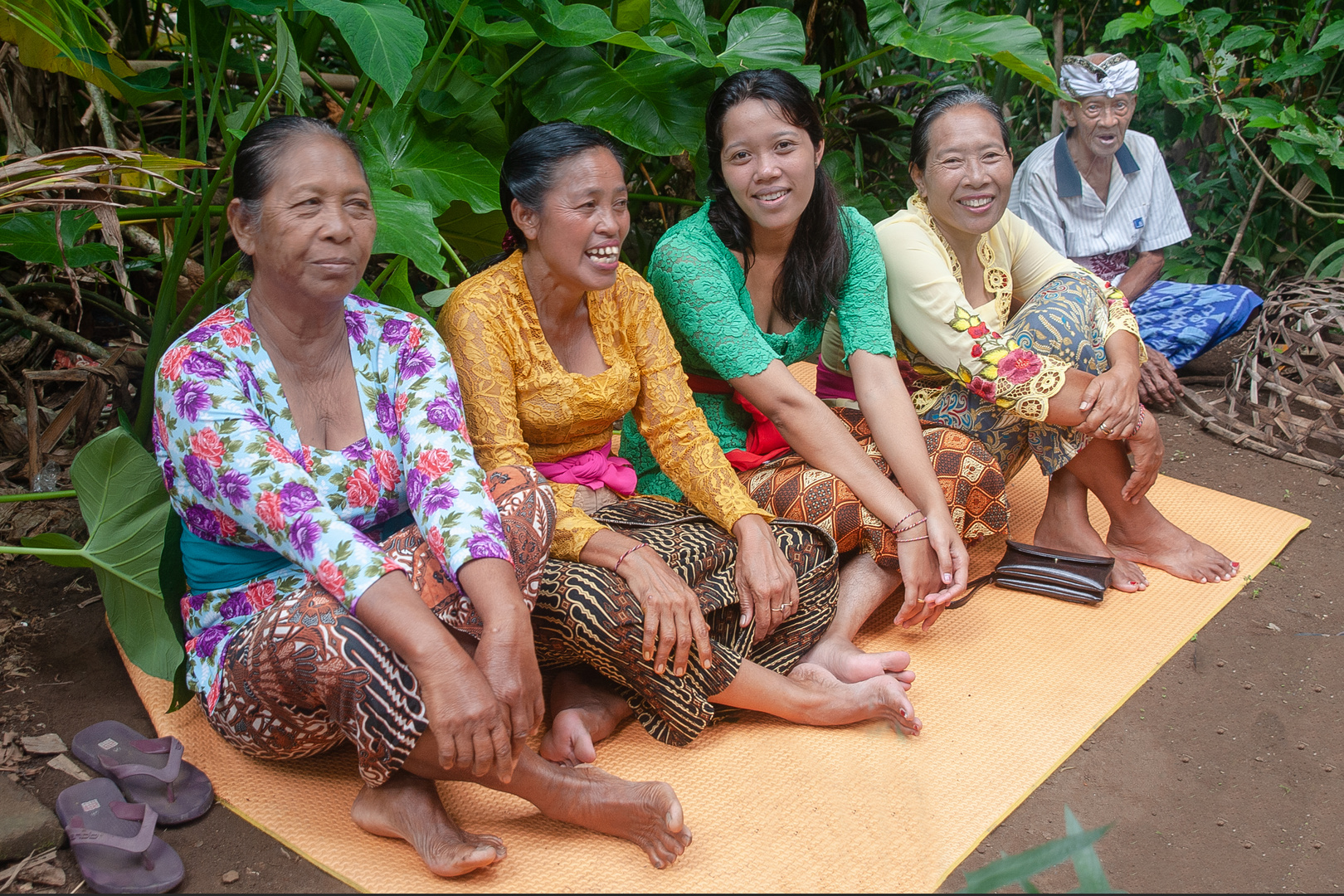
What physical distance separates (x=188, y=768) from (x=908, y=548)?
4.53 ft

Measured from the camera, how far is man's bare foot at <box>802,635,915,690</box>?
6.48 ft

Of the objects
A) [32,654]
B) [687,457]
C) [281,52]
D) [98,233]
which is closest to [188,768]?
[32,654]

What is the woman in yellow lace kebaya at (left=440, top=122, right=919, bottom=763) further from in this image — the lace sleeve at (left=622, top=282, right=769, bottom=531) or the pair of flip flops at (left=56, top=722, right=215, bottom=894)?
the pair of flip flops at (left=56, top=722, right=215, bottom=894)

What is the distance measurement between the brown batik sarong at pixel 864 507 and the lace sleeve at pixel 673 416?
15 centimetres

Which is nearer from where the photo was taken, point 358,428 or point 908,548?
point 358,428

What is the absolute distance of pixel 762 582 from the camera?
194 cm

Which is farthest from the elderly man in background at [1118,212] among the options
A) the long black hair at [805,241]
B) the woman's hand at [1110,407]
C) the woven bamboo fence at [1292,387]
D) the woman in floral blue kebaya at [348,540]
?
the woman in floral blue kebaya at [348,540]

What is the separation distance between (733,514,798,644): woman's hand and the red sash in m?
0.35

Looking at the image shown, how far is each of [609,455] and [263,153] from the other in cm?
89

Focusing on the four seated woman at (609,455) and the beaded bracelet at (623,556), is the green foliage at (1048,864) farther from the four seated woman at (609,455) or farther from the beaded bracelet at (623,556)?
the beaded bracelet at (623,556)

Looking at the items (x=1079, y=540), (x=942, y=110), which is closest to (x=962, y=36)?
(x=942, y=110)

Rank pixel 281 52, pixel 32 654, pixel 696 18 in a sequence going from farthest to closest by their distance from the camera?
pixel 696 18 → pixel 32 654 → pixel 281 52

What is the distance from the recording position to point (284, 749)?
65.9 inches

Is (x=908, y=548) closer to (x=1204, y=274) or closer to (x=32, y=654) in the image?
(x=32, y=654)
